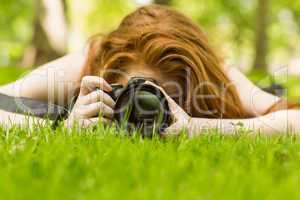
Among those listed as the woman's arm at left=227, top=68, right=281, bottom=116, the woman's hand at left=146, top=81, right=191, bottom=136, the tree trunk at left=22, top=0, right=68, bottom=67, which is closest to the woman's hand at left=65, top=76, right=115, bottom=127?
the woman's hand at left=146, top=81, right=191, bottom=136

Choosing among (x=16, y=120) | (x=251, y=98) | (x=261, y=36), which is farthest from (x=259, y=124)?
(x=261, y=36)

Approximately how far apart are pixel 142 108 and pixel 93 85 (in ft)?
1.14

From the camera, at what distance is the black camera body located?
216 cm

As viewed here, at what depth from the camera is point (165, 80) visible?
8.68 feet

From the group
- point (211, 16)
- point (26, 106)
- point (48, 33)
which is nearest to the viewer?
point (26, 106)

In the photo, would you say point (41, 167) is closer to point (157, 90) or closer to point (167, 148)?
point (167, 148)

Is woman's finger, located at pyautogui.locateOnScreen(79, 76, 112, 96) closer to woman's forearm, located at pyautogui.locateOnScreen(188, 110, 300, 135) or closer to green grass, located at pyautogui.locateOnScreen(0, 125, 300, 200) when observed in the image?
green grass, located at pyautogui.locateOnScreen(0, 125, 300, 200)

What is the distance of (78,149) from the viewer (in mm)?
1798

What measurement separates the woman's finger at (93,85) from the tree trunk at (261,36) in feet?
33.2

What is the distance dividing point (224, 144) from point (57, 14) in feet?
23.9

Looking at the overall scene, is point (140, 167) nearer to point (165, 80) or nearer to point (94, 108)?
point (94, 108)

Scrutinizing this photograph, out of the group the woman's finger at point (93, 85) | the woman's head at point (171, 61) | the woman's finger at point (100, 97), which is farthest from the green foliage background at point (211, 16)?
the woman's finger at point (100, 97)

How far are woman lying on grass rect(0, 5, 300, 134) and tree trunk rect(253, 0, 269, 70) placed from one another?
9028 millimetres

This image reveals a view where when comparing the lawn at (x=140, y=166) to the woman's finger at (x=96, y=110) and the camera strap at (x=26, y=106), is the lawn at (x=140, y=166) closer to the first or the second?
the woman's finger at (x=96, y=110)
